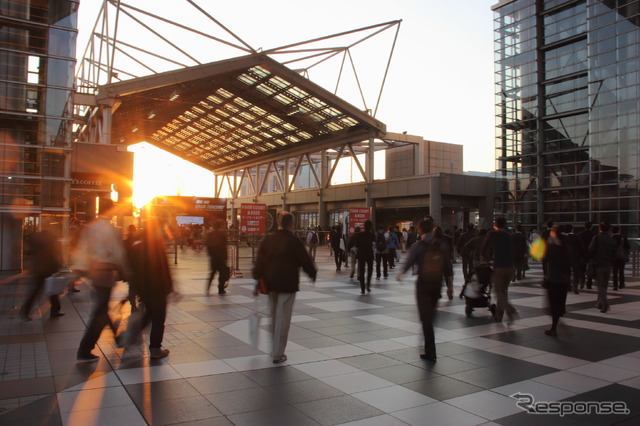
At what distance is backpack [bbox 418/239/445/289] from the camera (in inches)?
245

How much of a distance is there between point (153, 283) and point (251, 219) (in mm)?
11321

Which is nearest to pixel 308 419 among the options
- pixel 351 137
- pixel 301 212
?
pixel 351 137

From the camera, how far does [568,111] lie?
3778cm

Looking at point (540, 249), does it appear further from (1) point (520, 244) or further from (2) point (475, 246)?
(1) point (520, 244)

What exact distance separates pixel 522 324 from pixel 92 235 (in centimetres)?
693

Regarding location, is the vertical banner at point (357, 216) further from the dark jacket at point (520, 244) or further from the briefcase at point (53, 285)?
the briefcase at point (53, 285)

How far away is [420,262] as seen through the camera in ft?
21.0

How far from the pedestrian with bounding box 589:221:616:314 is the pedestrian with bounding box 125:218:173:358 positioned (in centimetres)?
816

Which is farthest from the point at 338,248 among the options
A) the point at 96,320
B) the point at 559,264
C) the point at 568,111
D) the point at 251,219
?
the point at 568,111

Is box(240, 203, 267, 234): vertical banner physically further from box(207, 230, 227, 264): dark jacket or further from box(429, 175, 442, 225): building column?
box(429, 175, 442, 225): building column

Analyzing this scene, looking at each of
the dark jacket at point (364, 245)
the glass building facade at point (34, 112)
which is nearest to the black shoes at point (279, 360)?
the dark jacket at point (364, 245)

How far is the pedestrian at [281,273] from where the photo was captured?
6000 mm

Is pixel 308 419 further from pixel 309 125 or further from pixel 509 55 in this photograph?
pixel 509 55

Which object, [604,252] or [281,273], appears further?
[604,252]
